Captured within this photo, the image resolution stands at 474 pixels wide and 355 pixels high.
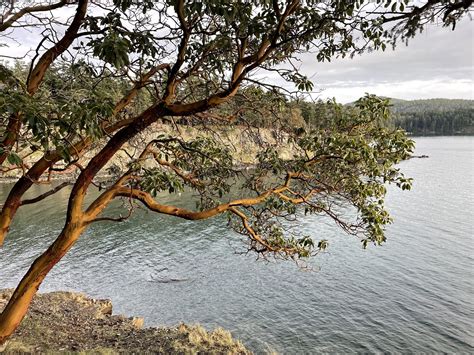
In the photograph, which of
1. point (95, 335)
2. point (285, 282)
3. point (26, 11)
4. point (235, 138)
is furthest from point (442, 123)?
point (26, 11)

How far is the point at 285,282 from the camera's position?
1973cm

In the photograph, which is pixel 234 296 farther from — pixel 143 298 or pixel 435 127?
pixel 435 127

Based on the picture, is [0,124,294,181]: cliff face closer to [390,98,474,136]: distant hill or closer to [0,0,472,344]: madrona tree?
[0,0,472,344]: madrona tree

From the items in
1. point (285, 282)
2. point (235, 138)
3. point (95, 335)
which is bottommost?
point (285, 282)

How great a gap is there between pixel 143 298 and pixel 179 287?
1980 millimetres

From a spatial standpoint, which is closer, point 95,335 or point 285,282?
point 95,335

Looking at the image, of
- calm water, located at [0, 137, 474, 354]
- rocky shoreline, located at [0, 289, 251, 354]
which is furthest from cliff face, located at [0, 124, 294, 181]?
calm water, located at [0, 137, 474, 354]

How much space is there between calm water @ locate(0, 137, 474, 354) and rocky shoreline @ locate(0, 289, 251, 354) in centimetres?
206

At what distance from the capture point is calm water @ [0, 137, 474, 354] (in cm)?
1486

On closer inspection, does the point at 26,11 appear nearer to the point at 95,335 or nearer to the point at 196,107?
the point at 196,107

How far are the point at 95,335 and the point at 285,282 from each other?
10693mm

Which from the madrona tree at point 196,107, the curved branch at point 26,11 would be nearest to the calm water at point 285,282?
the madrona tree at point 196,107

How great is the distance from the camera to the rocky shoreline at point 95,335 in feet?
32.7

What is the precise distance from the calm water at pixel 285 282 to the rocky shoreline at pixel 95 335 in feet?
6.74
